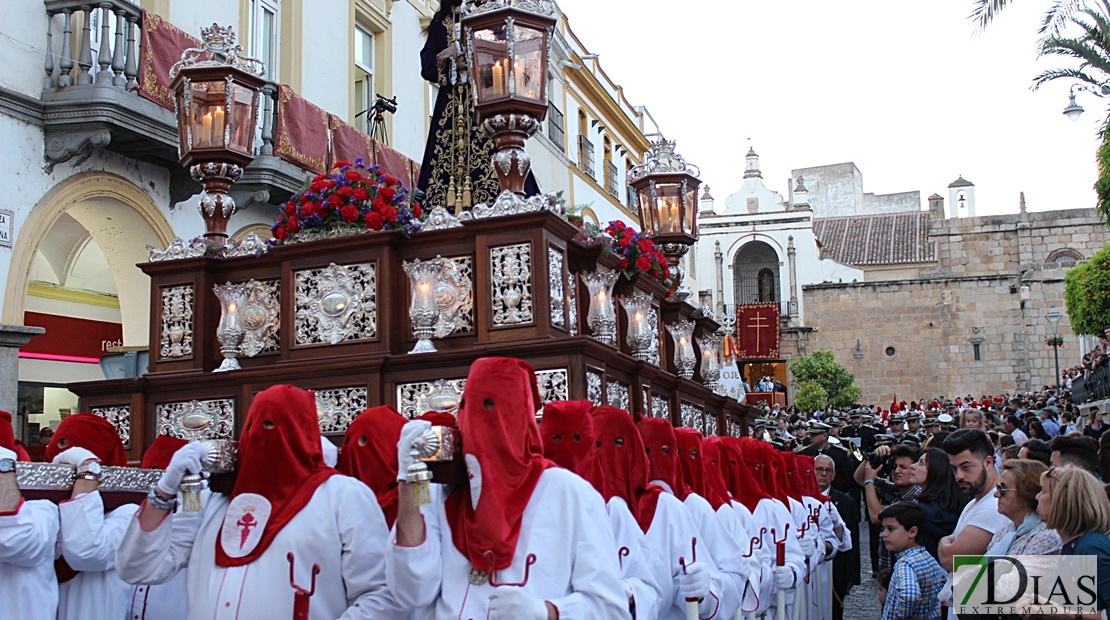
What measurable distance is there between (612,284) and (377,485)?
3498 millimetres

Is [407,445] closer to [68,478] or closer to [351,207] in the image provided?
[68,478]

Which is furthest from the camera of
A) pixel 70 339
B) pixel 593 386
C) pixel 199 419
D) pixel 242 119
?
pixel 70 339

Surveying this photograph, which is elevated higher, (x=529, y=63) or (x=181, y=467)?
(x=529, y=63)

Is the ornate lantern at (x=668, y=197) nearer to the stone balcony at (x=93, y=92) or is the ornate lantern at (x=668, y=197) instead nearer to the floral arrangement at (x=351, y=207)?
the floral arrangement at (x=351, y=207)

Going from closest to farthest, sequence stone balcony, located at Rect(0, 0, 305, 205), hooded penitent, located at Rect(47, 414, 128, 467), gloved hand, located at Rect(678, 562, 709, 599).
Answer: gloved hand, located at Rect(678, 562, 709, 599) < hooded penitent, located at Rect(47, 414, 128, 467) < stone balcony, located at Rect(0, 0, 305, 205)

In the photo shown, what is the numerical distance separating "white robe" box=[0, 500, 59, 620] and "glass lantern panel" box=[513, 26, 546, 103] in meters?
4.40

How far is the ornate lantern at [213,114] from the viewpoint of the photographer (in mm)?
8625

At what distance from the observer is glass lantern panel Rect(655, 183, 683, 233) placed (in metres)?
12.1

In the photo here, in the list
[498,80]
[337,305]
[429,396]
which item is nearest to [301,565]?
[429,396]

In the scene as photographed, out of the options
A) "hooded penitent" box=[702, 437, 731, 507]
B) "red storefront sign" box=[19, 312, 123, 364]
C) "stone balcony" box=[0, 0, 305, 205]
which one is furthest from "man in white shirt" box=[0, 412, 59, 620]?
"red storefront sign" box=[19, 312, 123, 364]

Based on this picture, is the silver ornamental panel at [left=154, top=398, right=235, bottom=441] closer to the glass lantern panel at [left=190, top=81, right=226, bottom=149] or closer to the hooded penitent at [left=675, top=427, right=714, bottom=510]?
the glass lantern panel at [left=190, top=81, right=226, bottom=149]

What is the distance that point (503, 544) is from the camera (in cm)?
395

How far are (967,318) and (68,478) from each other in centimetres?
4445

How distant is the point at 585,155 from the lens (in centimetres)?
2927
